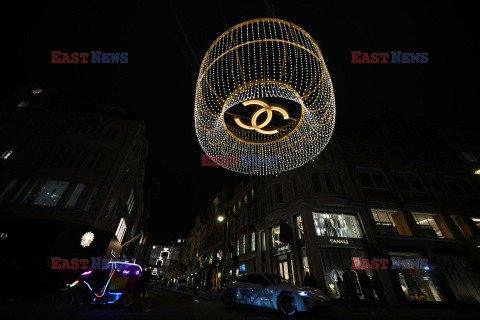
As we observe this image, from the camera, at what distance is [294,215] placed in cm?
1881

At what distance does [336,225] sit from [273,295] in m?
12.1

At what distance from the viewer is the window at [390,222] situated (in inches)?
699

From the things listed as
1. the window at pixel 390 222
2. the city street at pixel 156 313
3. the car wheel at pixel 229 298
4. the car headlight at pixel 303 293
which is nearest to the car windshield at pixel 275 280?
the city street at pixel 156 313

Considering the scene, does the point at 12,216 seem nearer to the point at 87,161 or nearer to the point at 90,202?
the point at 90,202

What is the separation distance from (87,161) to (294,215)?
65.1 feet

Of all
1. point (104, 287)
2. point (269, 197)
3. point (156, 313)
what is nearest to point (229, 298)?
point (156, 313)

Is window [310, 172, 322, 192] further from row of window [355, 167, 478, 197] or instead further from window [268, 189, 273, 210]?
window [268, 189, 273, 210]

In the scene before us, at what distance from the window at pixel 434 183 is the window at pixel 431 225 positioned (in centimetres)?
312

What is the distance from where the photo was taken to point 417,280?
15531 millimetres

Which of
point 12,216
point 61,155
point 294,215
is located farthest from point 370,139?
point 12,216

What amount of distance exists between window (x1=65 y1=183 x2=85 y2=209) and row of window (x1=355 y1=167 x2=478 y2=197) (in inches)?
1024

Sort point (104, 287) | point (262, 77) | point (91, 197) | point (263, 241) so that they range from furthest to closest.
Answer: point (263, 241) < point (91, 197) < point (104, 287) < point (262, 77)

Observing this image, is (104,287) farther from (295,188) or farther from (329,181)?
(329,181)

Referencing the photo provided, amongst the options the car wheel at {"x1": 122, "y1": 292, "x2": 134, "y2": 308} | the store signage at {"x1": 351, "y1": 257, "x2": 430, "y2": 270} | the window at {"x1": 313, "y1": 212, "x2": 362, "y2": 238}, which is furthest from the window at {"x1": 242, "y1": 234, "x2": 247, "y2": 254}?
the car wheel at {"x1": 122, "y1": 292, "x2": 134, "y2": 308}
